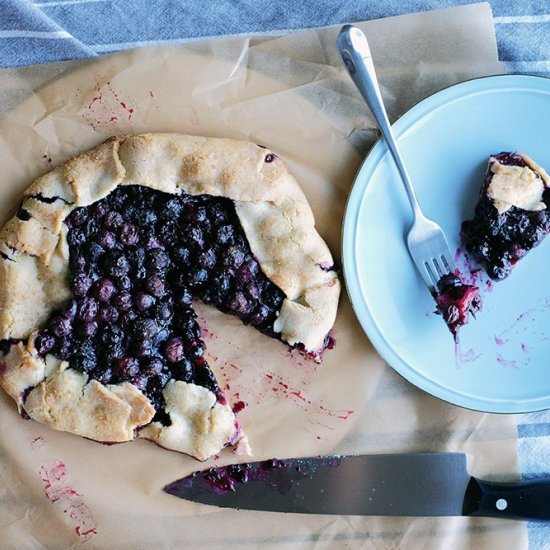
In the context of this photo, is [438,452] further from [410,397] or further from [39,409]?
[39,409]

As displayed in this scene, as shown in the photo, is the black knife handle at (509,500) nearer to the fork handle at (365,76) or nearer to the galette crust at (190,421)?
the galette crust at (190,421)

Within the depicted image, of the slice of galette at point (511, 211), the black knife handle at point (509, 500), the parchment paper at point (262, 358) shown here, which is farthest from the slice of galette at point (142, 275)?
the black knife handle at point (509, 500)

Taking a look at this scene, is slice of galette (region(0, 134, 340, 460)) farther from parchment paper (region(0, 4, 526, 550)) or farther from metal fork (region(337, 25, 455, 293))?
metal fork (region(337, 25, 455, 293))

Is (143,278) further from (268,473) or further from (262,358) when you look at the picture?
(268,473)

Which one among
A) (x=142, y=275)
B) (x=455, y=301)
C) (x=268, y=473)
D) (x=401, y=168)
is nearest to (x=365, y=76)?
(x=401, y=168)

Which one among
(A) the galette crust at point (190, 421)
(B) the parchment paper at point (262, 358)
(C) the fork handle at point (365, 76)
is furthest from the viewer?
(B) the parchment paper at point (262, 358)

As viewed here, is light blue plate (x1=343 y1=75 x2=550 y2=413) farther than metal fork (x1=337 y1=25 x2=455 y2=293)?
Yes

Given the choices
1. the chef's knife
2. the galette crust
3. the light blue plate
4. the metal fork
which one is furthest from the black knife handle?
the galette crust
